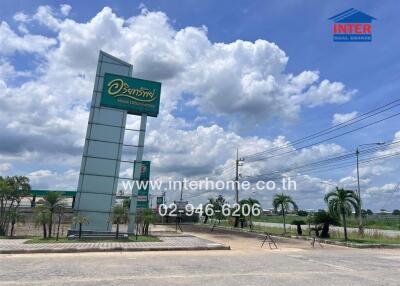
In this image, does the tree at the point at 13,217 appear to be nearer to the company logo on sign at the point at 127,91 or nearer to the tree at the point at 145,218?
the tree at the point at 145,218

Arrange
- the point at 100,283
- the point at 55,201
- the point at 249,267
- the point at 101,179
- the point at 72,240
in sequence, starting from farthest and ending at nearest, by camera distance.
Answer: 1. the point at 101,179
2. the point at 55,201
3. the point at 72,240
4. the point at 249,267
5. the point at 100,283

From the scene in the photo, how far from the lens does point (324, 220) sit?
32469 millimetres

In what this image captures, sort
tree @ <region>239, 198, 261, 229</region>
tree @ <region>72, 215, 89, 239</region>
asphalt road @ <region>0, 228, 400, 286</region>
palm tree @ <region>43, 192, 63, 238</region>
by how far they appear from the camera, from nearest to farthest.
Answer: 1. asphalt road @ <region>0, 228, 400, 286</region>
2. tree @ <region>72, 215, 89, 239</region>
3. palm tree @ <region>43, 192, 63, 238</region>
4. tree @ <region>239, 198, 261, 229</region>

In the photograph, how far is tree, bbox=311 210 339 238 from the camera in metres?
31.9

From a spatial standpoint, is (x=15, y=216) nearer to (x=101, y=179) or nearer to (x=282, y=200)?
(x=101, y=179)

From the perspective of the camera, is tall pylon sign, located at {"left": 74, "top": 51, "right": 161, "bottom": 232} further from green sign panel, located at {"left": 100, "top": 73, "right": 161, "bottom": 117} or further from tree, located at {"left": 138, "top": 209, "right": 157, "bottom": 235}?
tree, located at {"left": 138, "top": 209, "right": 157, "bottom": 235}

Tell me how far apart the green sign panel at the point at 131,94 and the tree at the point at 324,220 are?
15.4 m

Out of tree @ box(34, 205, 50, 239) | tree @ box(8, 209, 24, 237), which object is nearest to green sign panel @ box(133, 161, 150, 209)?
tree @ box(34, 205, 50, 239)

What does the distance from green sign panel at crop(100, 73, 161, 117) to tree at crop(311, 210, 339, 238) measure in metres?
15.4

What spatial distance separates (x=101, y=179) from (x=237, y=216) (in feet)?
87.1

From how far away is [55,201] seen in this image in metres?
28.8

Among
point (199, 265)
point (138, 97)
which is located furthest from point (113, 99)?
point (199, 265)

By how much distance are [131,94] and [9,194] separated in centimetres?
1174

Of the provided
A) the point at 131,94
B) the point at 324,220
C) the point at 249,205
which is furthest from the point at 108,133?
the point at 249,205
